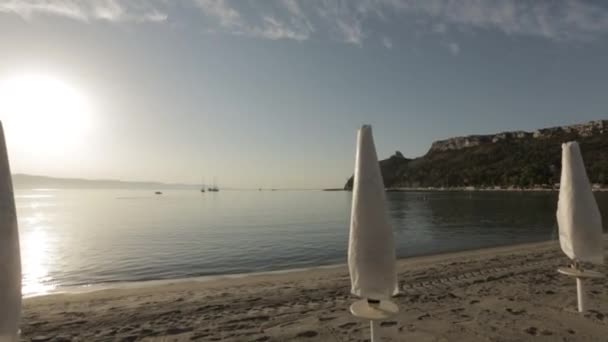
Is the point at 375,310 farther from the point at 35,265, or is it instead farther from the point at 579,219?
the point at 35,265

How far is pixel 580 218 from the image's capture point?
249 inches

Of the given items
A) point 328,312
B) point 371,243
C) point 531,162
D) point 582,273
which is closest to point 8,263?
point 371,243

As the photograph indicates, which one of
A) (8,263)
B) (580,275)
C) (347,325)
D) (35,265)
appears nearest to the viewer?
(8,263)

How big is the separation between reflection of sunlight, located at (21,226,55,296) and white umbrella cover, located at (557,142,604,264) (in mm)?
18828

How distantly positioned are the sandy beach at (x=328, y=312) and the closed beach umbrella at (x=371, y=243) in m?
2.57

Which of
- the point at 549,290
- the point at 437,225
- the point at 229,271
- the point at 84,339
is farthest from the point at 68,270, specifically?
the point at 437,225

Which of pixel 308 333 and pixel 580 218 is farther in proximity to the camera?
pixel 308 333

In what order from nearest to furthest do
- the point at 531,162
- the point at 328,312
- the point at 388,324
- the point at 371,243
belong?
the point at 371,243, the point at 388,324, the point at 328,312, the point at 531,162

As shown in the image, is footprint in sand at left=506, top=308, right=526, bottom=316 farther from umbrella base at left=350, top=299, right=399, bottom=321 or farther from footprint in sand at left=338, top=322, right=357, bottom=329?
umbrella base at left=350, top=299, right=399, bottom=321

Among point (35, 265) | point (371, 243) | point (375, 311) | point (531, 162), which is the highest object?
point (531, 162)

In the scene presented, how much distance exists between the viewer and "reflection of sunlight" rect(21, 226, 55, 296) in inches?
618

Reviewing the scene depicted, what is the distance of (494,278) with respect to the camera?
1116cm

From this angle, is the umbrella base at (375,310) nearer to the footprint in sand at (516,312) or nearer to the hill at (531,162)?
the footprint in sand at (516,312)

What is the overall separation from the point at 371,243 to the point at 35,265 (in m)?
25.3
